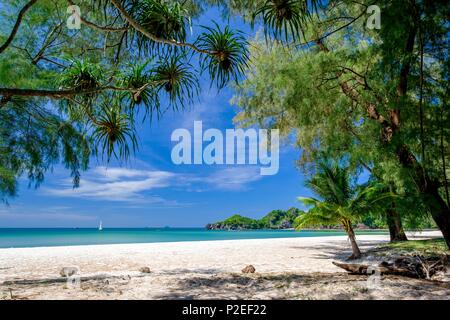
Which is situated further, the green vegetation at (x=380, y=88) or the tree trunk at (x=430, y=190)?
the tree trunk at (x=430, y=190)

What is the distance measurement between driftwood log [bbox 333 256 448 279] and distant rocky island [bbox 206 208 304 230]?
81.6 metres

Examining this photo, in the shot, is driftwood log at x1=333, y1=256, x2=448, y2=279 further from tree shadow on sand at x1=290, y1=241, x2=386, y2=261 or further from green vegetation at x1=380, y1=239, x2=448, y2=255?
tree shadow on sand at x1=290, y1=241, x2=386, y2=261

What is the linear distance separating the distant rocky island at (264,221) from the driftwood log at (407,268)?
81574 millimetres

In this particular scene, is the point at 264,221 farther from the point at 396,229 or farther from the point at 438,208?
the point at 438,208

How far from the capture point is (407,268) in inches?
212

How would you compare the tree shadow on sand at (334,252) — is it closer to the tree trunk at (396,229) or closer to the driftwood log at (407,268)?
the tree trunk at (396,229)

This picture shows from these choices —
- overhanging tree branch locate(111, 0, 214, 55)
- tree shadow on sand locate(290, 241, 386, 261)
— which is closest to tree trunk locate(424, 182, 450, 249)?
tree shadow on sand locate(290, 241, 386, 261)

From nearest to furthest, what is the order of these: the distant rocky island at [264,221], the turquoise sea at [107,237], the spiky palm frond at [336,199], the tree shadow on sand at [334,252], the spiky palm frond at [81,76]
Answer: the spiky palm frond at [81,76] → the spiky palm frond at [336,199] → the tree shadow on sand at [334,252] → the turquoise sea at [107,237] → the distant rocky island at [264,221]

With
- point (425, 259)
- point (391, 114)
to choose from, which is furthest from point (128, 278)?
point (391, 114)

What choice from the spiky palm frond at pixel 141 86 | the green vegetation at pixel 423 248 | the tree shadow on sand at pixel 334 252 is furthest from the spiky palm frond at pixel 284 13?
the tree shadow on sand at pixel 334 252

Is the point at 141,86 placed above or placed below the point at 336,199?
above

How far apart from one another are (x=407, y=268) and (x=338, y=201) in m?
3.92

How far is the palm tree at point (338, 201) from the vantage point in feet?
28.7

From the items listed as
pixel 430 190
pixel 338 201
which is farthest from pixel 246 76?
pixel 338 201
